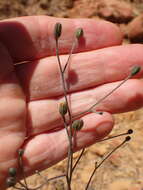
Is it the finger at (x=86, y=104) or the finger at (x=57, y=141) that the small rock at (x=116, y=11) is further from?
the finger at (x=57, y=141)

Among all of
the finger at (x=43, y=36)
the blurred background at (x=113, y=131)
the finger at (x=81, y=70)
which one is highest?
the finger at (x=43, y=36)

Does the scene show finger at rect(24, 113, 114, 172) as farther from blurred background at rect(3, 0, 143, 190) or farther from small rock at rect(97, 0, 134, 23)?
small rock at rect(97, 0, 134, 23)

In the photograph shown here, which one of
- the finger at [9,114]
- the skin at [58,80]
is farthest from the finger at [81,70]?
the finger at [9,114]

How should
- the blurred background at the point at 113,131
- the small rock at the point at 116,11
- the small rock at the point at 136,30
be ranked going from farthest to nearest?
1. the small rock at the point at 116,11
2. the small rock at the point at 136,30
3. the blurred background at the point at 113,131

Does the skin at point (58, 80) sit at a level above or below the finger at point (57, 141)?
above

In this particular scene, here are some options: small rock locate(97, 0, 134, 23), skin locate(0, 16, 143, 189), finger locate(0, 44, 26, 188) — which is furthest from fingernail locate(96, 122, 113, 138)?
small rock locate(97, 0, 134, 23)

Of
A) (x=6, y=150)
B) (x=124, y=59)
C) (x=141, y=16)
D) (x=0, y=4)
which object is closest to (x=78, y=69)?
(x=124, y=59)

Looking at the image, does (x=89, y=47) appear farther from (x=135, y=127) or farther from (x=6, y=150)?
(x=135, y=127)
